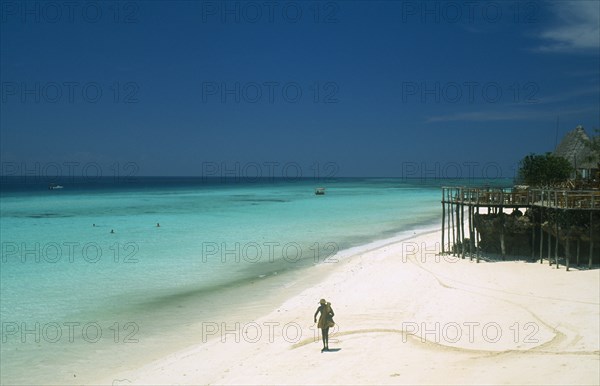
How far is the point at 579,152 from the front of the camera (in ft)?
109

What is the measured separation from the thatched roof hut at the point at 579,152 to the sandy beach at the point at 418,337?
13267 mm

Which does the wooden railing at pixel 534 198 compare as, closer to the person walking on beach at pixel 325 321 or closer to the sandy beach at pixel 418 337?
the sandy beach at pixel 418 337

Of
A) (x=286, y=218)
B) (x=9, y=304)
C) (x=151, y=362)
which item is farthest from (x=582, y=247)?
(x=286, y=218)

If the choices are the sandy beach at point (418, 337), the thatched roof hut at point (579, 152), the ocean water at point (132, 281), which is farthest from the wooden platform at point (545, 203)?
the thatched roof hut at point (579, 152)

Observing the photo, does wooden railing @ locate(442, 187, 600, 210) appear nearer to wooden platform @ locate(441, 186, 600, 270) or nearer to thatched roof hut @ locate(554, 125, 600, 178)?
wooden platform @ locate(441, 186, 600, 270)

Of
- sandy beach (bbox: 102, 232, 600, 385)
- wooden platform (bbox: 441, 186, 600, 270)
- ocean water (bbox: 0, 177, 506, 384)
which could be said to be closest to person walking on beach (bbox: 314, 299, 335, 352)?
sandy beach (bbox: 102, 232, 600, 385)

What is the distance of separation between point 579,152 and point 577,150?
1.26 feet

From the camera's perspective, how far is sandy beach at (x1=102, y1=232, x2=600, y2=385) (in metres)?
10.8

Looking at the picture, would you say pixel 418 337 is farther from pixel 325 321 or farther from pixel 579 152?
pixel 579 152

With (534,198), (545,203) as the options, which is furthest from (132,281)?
(545,203)

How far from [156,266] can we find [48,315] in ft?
30.0

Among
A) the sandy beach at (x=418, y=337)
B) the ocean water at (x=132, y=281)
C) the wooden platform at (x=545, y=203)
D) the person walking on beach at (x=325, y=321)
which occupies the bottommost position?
the ocean water at (x=132, y=281)

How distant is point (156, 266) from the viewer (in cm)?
2664

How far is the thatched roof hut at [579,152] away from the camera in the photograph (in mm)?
30931
